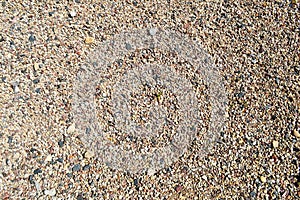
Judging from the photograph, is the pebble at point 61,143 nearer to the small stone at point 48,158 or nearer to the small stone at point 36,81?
the small stone at point 48,158

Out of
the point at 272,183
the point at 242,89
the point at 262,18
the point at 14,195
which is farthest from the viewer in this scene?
the point at 262,18

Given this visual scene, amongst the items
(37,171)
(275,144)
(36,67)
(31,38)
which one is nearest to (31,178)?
(37,171)

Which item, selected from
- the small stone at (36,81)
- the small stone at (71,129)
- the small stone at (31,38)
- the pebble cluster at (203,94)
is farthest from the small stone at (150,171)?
the small stone at (31,38)

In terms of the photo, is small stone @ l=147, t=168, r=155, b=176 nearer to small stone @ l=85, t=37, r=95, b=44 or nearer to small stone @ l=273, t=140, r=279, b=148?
small stone @ l=273, t=140, r=279, b=148

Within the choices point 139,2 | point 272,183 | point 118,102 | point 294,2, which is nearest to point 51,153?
point 118,102

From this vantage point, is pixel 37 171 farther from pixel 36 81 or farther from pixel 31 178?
pixel 36 81

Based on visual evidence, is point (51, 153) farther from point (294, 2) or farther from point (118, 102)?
point (294, 2)

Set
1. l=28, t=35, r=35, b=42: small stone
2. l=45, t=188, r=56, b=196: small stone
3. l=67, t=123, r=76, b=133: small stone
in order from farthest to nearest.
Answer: l=28, t=35, r=35, b=42: small stone, l=67, t=123, r=76, b=133: small stone, l=45, t=188, r=56, b=196: small stone

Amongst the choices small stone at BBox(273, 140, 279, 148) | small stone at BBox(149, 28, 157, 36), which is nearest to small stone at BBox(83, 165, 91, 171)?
small stone at BBox(149, 28, 157, 36)
